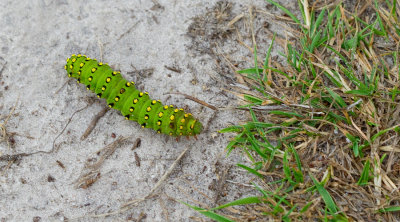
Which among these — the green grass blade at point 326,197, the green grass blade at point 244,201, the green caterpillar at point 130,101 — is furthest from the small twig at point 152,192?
the green grass blade at point 326,197

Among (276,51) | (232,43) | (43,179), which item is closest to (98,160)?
(43,179)

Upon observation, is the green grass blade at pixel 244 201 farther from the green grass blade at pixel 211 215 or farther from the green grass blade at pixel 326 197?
the green grass blade at pixel 326 197

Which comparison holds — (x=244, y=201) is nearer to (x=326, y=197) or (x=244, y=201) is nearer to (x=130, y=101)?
(x=326, y=197)

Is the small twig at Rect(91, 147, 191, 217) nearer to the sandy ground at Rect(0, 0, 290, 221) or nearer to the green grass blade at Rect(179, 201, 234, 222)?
the sandy ground at Rect(0, 0, 290, 221)

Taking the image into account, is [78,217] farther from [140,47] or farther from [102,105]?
[140,47]

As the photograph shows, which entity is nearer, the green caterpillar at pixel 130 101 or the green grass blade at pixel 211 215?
the green grass blade at pixel 211 215

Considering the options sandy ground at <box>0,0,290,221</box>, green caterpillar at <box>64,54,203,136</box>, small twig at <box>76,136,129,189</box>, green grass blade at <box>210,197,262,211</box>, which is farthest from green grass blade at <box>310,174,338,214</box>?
small twig at <box>76,136,129,189</box>

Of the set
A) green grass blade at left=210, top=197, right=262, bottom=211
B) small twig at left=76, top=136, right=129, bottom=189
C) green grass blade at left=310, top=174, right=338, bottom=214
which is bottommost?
small twig at left=76, top=136, right=129, bottom=189
